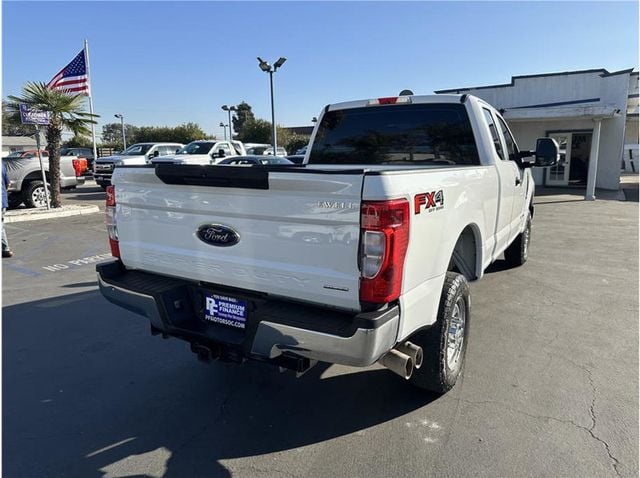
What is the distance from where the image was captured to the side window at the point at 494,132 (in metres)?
4.55

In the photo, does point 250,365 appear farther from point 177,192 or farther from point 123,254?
point 177,192

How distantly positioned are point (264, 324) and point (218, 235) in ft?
2.19

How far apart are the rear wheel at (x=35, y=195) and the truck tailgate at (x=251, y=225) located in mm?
12089

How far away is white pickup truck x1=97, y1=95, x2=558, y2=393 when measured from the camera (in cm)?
238

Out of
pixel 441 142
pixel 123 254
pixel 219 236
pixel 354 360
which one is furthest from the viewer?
pixel 441 142

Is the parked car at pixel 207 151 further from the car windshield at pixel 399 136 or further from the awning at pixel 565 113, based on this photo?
the car windshield at pixel 399 136

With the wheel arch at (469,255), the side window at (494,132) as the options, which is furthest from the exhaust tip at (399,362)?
the side window at (494,132)

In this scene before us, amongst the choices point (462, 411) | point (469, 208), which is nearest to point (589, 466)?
point (462, 411)

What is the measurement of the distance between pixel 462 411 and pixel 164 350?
2.57 metres

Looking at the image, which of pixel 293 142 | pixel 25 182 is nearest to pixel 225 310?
pixel 25 182

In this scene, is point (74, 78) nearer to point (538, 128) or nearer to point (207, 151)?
point (207, 151)

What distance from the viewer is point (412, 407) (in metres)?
3.22

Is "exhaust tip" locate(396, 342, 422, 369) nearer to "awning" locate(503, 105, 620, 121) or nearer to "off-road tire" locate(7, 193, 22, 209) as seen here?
"off-road tire" locate(7, 193, 22, 209)

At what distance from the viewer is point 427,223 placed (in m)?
2.63
